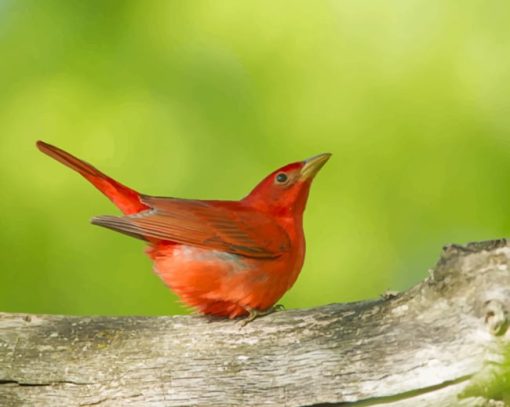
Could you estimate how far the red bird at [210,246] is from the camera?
411 centimetres

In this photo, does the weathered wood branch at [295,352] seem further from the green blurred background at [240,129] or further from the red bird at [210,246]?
the green blurred background at [240,129]

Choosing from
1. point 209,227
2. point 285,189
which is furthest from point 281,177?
point 209,227

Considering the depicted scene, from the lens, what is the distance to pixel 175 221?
4.37 meters

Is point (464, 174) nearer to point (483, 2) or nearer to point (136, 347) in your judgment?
point (483, 2)

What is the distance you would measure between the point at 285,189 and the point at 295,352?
194cm

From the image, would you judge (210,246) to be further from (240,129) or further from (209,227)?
(240,129)

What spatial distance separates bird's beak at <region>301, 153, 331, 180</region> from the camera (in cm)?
469

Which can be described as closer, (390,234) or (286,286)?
(286,286)

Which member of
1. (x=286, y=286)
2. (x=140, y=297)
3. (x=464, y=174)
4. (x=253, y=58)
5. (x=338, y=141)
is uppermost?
(x=253, y=58)

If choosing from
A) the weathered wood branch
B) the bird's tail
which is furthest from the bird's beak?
the weathered wood branch

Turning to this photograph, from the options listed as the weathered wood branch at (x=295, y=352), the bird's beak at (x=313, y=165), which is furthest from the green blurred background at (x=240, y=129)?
the weathered wood branch at (x=295, y=352)

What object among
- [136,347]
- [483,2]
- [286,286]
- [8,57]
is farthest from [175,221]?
[483,2]

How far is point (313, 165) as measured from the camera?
15.5 ft

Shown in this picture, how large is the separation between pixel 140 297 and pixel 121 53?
5.00 feet
